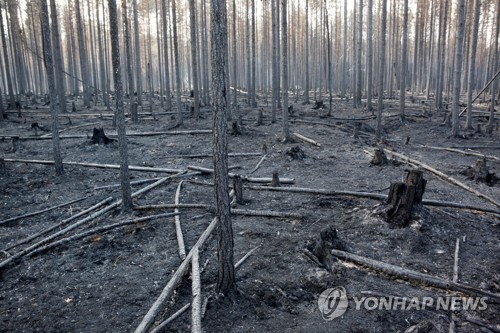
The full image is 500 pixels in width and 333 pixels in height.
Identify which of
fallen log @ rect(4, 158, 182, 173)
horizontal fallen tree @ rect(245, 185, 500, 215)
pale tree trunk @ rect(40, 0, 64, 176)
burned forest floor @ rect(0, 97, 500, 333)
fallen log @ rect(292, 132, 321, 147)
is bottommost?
burned forest floor @ rect(0, 97, 500, 333)

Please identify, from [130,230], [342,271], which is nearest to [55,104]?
[130,230]

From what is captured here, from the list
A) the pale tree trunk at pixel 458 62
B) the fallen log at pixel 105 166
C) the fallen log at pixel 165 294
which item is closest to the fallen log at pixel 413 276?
the fallen log at pixel 165 294

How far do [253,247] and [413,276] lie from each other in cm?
215

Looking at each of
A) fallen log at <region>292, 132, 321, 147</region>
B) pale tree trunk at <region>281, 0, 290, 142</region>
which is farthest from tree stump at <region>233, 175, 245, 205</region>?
fallen log at <region>292, 132, 321, 147</region>

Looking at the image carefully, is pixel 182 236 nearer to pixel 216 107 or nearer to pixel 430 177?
pixel 216 107

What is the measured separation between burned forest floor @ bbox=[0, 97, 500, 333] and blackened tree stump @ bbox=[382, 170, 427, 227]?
0.17m

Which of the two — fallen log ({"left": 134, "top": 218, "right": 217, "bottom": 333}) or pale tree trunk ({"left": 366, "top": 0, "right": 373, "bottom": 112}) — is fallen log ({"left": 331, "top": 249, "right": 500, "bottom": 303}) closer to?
fallen log ({"left": 134, "top": 218, "right": 217, "bottom": 333})

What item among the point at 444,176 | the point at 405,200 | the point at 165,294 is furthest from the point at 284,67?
the point at 165,294

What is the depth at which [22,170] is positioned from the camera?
10.0 meters

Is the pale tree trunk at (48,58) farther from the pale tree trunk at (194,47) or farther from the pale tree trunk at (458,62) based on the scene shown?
the pale tree trunk at (458,62)

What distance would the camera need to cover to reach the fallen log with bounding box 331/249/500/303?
3969mm

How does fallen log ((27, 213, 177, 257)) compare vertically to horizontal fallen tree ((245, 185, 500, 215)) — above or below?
below

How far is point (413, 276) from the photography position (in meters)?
4.39

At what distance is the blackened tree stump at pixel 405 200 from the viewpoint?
576 cm
